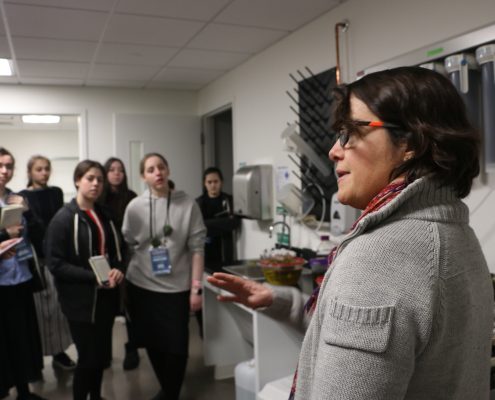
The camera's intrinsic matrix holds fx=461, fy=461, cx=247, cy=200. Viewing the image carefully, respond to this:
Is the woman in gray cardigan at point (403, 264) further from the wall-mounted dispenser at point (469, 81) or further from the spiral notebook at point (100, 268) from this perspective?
the spiral notebook at point (100, 268)

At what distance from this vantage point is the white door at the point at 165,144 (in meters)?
4.52

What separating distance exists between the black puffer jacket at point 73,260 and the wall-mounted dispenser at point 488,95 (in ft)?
6.08

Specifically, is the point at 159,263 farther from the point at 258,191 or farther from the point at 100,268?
the point at 258,191

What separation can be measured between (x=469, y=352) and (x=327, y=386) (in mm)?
246

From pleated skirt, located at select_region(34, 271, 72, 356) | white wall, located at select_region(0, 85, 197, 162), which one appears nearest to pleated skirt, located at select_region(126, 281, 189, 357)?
pleated skirt, located at select_region(34, 271, 72, 356)

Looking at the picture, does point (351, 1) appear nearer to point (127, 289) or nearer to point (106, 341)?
point (127, 289)

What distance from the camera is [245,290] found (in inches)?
46.3

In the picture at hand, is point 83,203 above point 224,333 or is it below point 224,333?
above

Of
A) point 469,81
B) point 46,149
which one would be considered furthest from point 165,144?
point 46,149

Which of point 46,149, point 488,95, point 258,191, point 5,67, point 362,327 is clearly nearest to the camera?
point 362,327

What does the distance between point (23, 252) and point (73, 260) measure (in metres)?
0.39

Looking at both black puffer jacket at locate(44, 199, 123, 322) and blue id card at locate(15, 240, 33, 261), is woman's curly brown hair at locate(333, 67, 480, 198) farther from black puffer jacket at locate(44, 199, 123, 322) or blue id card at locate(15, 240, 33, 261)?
blue id card at locate(15, 240, 33, 261)

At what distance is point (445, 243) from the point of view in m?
0.68

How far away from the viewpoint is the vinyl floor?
2.86 meters
